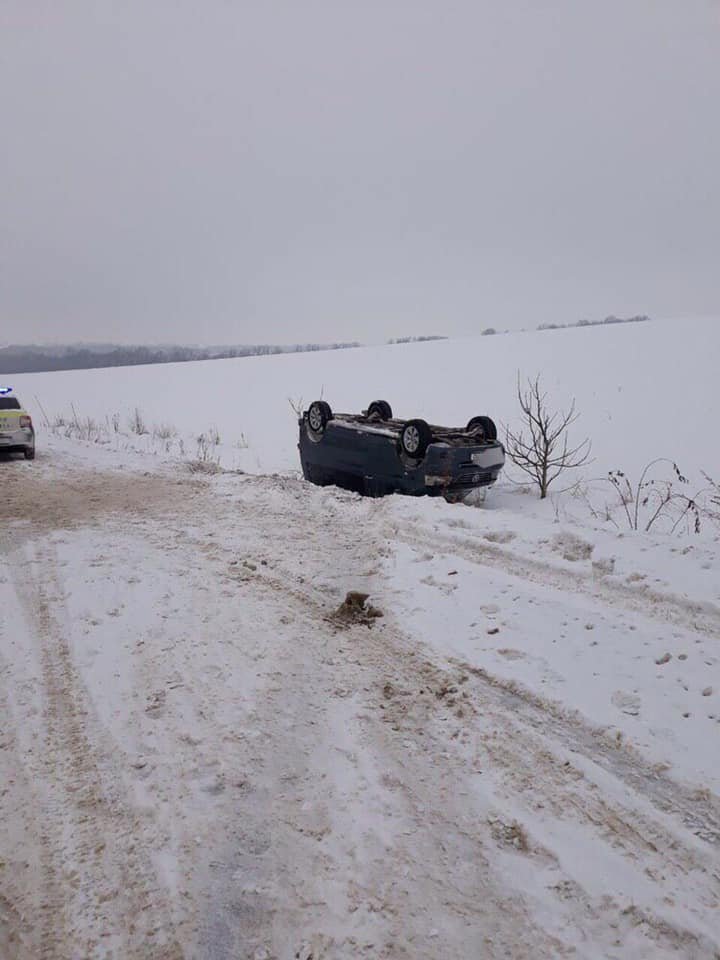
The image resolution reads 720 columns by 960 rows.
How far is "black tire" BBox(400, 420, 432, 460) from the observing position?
7.01m

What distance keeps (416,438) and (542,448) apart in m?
2.98

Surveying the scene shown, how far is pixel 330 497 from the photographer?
7.30 m

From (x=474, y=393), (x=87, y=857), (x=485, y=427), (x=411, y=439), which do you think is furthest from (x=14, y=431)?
(x=474, y=393)

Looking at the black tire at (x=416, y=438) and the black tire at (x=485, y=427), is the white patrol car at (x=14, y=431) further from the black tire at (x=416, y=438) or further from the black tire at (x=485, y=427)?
the black tire at (x=485, y=427)

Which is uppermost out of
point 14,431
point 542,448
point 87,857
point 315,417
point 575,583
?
point 315,417

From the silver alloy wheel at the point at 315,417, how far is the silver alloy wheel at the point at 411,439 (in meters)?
1.67

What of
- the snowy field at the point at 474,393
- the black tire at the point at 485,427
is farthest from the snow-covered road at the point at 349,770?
the snowy field at the point at 474,393

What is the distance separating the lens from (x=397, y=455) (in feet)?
23.9

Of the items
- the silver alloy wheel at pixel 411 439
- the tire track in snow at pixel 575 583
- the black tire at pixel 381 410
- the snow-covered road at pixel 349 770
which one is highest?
the black tire at pixel 381 410

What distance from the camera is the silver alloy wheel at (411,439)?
7044 mm

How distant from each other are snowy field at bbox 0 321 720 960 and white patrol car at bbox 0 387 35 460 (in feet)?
20.4

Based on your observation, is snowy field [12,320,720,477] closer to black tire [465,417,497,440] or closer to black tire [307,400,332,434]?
black tire [307,400,332,434]

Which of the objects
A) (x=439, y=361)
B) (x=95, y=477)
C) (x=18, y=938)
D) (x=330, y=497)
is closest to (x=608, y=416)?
(x=330, y=497)

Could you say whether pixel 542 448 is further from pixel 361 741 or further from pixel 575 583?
pixel 361 741
